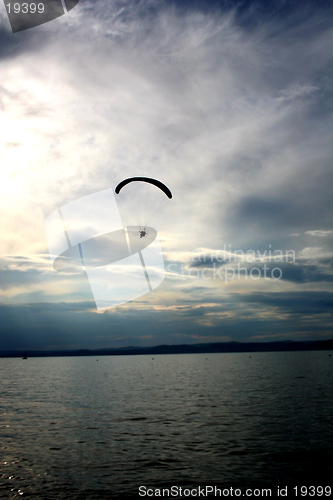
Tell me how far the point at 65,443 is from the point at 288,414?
61.8 feet

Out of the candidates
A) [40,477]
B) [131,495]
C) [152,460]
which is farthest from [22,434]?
[131,495]

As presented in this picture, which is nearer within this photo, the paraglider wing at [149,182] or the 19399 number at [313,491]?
the 19399 number at [313,491]

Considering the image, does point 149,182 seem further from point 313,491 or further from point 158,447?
point 313,491

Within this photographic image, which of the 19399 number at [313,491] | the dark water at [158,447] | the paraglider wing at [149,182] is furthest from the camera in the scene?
the paraglider wing at [149,182]

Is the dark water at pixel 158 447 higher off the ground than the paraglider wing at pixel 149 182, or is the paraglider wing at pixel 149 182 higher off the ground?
the paraglider wing at pixel 149 182

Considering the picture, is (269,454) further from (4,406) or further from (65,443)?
(4,406)

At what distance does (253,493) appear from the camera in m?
12.6

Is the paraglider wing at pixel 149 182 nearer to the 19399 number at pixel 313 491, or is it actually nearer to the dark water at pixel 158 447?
the dark water at pixel 158 447

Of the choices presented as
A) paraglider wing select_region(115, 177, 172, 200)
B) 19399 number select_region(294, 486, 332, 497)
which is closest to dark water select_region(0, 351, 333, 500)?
19399 number select_region(294, 486, 332, 497)

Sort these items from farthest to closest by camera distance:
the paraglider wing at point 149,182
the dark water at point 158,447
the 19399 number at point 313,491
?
the paraglider wing at point 149,182 → the dark water at point 158,447 → the 19399 number at point 313,491

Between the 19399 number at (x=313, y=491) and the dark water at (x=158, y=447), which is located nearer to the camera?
the 19399 number at (x=313, y=491)

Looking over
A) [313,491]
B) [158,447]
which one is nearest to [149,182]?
[158,447]

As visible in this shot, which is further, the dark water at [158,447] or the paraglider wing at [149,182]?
the paraglider wing at [149,182]

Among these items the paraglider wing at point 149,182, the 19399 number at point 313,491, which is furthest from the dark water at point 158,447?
the paraglider wing at point 149,182
